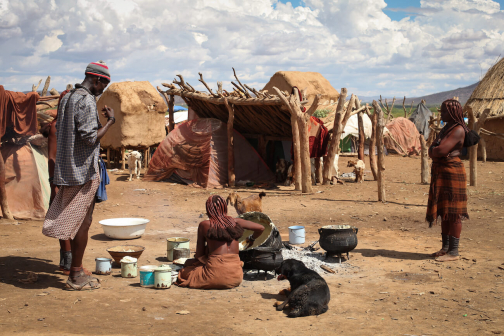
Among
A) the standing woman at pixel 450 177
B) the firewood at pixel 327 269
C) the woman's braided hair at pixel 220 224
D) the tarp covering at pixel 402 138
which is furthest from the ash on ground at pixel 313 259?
the tarp covering at pixel 402 138

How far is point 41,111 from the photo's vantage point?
820 centimetres

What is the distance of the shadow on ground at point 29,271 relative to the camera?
14.8 feet

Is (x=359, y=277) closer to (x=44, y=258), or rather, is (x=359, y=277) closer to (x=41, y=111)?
(x=44, y=258)

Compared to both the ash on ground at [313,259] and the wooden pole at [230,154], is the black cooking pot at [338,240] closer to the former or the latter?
the ash on ground at [313,259]

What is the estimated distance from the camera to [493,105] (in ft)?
59.8

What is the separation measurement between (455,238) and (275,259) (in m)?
2.18

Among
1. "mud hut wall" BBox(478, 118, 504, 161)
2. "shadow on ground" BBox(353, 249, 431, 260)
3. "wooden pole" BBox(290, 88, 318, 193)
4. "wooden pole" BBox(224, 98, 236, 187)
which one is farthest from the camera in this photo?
"mud hut wall" BBox(478, 118, 504, 161)

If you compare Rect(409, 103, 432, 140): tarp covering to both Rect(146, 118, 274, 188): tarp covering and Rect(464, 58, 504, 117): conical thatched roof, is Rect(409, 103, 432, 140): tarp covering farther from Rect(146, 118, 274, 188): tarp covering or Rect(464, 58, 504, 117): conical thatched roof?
Rect(146, 118, 274, 188): tarp covering

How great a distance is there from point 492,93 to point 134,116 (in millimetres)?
13072

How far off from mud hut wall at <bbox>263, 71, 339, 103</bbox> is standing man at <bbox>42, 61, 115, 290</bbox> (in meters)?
18.0

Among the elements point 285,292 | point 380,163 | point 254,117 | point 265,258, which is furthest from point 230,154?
point 285,292

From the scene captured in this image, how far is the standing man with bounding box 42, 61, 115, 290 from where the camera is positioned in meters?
4.13

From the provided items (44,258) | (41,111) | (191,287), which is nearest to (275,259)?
(191,287)

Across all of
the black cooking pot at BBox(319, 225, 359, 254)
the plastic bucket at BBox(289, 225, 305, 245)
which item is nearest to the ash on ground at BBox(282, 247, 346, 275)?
the black cooking pot at BBox(319, 225, 359, 254)
